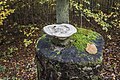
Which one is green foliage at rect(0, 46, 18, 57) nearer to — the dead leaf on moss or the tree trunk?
the tree trunk

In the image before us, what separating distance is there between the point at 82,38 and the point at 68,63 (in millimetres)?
645

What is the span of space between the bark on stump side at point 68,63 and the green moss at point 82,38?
99 millimetres

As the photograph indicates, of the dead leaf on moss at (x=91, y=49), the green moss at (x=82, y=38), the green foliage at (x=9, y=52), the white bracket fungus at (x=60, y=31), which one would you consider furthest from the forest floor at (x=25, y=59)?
the white bracket fungus at (x=60, y=31)

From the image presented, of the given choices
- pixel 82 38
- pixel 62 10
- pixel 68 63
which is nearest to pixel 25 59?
pixel 62 10

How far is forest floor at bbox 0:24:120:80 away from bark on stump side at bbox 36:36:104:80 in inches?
60.6

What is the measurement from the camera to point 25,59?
611 centimetres

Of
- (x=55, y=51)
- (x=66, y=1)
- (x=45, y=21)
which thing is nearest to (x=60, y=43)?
(x=55, y=51)

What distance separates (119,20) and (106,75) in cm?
234

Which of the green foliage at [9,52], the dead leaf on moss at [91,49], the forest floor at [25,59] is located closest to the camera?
the dead leaf on moss at [91,49]

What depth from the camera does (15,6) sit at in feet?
22.6

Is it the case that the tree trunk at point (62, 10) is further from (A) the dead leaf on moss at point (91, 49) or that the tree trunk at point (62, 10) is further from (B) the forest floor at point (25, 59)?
(B) the forest floor at point (25, 59)

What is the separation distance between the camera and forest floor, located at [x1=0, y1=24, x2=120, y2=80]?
5.47 m

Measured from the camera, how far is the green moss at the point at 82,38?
12.9 ft

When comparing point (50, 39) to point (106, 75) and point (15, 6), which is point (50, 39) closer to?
point (106, 75)
